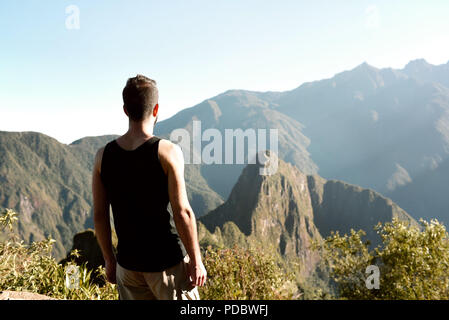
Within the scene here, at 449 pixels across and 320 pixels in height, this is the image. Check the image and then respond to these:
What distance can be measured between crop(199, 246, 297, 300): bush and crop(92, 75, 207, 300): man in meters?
4.41

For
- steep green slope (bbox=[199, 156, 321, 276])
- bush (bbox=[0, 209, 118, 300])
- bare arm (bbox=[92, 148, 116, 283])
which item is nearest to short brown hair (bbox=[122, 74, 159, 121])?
bare arm (bbox=[92, 148, 116, 283])

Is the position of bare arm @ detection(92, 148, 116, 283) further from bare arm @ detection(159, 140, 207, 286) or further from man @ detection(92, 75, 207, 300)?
bare arm @ detection(159, 140, 207, 286)

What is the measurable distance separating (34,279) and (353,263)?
12515mm

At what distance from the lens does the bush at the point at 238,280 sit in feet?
21.3

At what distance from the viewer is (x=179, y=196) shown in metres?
2.13

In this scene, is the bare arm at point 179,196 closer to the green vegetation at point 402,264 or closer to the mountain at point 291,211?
the green vegetation at point 402,264

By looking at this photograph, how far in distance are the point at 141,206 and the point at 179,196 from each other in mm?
322

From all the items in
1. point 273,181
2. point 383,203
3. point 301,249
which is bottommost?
point 301,249

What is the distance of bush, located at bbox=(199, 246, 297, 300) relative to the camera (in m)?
6.48

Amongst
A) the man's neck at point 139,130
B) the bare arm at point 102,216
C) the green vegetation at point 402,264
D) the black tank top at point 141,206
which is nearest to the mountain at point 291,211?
the green vegetation at point 402,264

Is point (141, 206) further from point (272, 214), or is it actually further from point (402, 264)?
point (272, 214)
